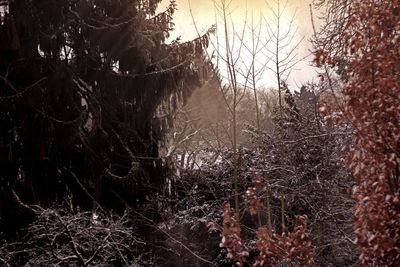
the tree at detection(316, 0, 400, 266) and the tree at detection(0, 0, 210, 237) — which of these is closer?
the tree at detection(316, 0, 400, 266)

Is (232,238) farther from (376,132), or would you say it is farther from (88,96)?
(88,96)

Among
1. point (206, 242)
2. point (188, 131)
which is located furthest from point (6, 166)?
point (188, 131)

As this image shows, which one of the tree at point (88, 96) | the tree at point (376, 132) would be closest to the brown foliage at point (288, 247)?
the tree at point (376, 132)

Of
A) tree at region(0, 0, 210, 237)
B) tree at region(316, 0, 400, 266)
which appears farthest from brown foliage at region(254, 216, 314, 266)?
tree at region(0, 0, 210, 237)

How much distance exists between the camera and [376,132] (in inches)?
184

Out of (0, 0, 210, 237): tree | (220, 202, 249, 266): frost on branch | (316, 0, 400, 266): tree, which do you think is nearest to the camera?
(316, 0, 400, 266): tree

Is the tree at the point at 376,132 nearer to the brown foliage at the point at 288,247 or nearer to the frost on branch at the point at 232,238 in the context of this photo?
A: the brown foliage at the point at 288,247

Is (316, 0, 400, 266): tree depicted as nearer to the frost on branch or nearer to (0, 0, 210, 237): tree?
the frost on branch

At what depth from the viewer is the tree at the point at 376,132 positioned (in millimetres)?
4594

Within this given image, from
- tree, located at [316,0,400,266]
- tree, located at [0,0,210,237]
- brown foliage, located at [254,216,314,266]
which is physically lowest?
brown foliage, located at [254,216,314,266]

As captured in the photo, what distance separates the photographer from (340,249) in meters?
12.3

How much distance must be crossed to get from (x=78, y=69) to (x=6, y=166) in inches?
107

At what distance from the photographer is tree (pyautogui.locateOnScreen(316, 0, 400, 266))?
459 centimetres

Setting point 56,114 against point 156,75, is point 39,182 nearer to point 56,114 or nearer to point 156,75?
point 56,114
